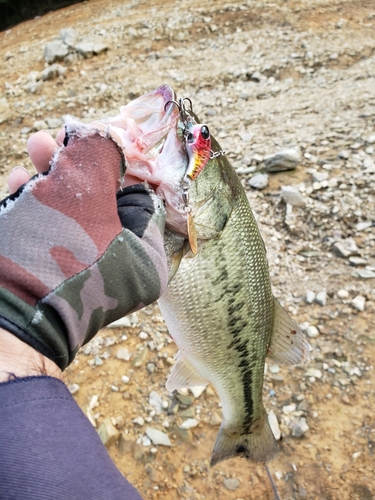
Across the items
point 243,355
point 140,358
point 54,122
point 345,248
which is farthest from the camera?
point 54,122

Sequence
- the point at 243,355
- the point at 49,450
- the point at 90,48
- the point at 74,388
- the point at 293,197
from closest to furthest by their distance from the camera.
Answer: the point at 49,450 < the point at 243,355 < the point at 74,388 < the point at 293,197 < the point at 90,48

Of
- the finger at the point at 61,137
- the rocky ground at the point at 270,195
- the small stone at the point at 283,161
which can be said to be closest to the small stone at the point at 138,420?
the rocky ground at the point at 270,195

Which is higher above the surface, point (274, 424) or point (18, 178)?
point (18, 178)

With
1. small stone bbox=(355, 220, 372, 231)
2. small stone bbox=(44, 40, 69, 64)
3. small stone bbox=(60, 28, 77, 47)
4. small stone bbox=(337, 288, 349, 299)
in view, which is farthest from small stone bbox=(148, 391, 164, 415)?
small stone bbox=(60, 28, 77, 47)

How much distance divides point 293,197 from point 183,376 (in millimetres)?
2214

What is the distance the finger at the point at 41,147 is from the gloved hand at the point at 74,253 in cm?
4

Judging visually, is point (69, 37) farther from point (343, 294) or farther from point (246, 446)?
point (246, 446)

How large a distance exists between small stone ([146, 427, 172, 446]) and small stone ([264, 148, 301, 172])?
107 inches

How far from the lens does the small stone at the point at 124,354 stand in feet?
10.3

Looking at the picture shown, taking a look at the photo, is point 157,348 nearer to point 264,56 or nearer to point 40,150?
point 40,150

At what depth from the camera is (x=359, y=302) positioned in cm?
326

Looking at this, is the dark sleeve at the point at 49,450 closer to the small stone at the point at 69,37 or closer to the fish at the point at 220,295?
the fish at the point at 220,295

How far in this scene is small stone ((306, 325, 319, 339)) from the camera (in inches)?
125

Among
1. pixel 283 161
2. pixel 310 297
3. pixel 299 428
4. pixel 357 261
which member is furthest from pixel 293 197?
pixel 299 428
